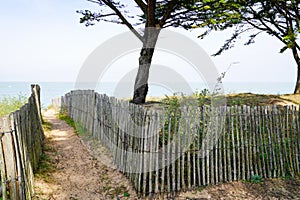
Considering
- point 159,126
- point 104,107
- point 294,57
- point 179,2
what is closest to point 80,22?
point 179,2

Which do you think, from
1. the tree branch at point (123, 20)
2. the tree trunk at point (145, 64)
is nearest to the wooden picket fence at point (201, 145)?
the tree trunk at point (145, 64)

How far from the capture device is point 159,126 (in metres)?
4.57

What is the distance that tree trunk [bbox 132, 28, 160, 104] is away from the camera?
10.3 metres

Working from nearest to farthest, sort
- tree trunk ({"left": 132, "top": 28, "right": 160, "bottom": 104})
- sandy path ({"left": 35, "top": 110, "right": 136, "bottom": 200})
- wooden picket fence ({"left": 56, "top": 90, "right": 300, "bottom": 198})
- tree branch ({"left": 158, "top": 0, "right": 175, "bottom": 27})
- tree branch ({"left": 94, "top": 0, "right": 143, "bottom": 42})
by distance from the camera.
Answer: wooden picket fence ({"left": 56, "top": 90, "right": 300, "bottom": 198}) < sandy path ({"left": 35, "top": 110, "right": 136, "bottom": 200}) < tree branch ({"left": 158, "top": 0, "right": 175, "bottom": 27}) < tree trunk ({"left": 132, "top": 28, "right": 160, "bottom": 104}) < tree branch ({"left": 94, "top": 0, "right": 143, "bottom": 42})

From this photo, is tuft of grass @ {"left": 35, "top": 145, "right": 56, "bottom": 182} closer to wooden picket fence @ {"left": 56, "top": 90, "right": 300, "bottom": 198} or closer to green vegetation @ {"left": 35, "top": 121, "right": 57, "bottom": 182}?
green vegetation @ {"left": 35, "top": 121, "right": 57, "bottom": 182}

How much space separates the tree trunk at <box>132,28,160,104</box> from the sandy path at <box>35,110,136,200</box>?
374 cm

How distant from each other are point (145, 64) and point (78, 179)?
19.5ft

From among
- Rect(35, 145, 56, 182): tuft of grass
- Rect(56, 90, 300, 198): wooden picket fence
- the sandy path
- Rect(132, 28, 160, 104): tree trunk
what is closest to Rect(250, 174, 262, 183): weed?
Rect(56, 90, 300, 198): wooden picket fence

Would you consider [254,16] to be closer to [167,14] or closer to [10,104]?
[167,14]

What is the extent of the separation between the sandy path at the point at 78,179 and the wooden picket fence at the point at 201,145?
301 millimetres

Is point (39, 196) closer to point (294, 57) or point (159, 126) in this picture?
point (159, 126)

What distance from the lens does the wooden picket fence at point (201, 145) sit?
15.1 feet

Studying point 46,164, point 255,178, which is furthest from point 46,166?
point 255,178

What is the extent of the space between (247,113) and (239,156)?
0.84 meters
